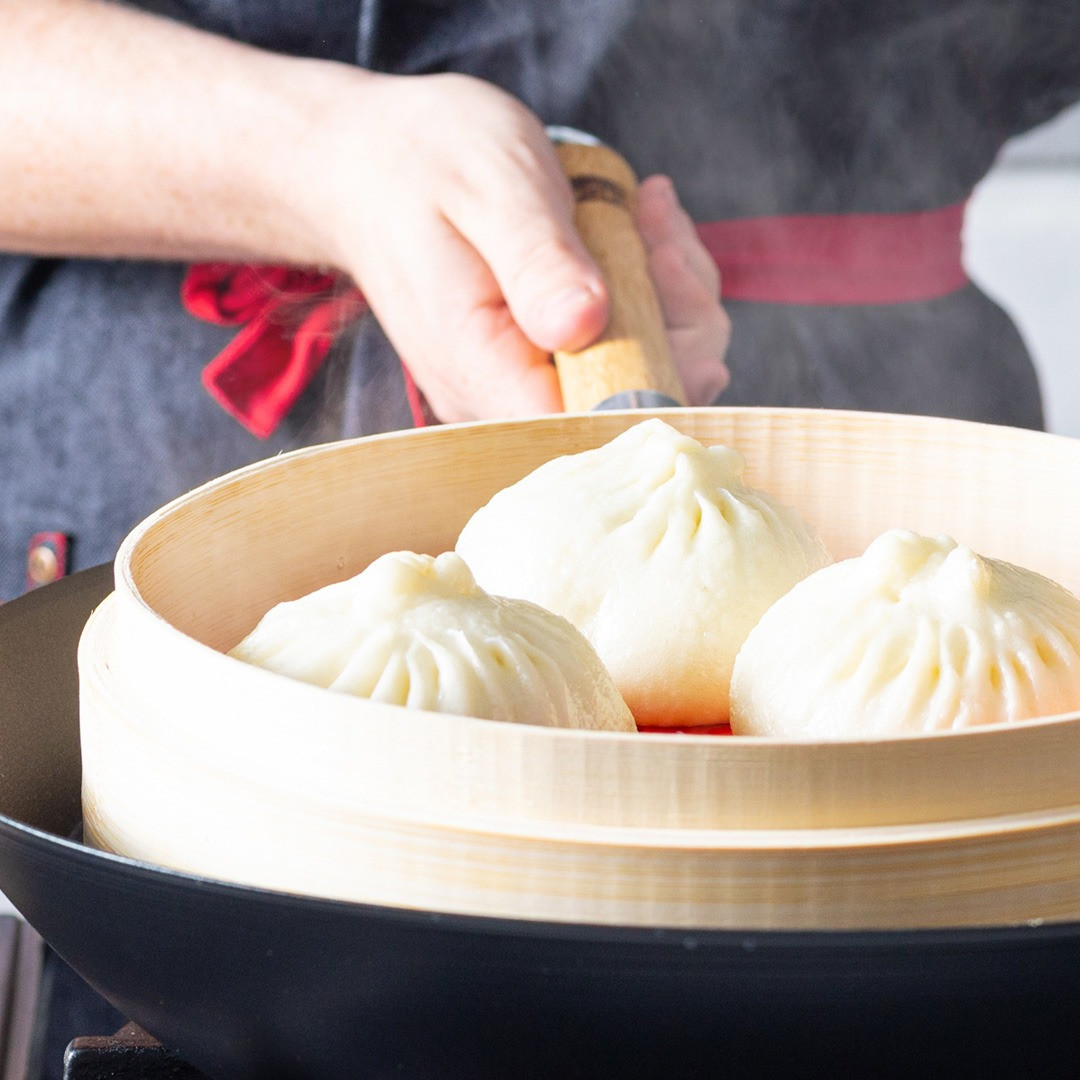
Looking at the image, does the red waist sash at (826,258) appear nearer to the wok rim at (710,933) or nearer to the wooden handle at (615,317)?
the wooden handle at (615,317)

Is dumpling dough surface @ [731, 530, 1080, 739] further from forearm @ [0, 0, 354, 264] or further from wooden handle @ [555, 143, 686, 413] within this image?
forearm @ [0, 0, 354, 264]

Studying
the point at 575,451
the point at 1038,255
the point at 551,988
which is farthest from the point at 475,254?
the point at 1038,255

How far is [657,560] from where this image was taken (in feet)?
2.95

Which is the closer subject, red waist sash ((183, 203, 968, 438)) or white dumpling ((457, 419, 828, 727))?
white dumpling ((457, 419, 828, 727))

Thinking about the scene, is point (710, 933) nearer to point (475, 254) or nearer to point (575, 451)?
point (575, 451)

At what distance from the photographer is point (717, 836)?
1.86ft

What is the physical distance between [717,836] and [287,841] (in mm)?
205

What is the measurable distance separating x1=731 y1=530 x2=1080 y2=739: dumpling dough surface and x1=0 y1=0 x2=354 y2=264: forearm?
1.10 meters

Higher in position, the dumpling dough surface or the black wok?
the dumpling dough surface

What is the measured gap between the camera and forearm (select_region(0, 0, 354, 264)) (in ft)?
5.41

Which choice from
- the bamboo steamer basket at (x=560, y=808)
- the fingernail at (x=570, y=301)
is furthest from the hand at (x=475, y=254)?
the bamboo steamer basket at (x=560, y=808)

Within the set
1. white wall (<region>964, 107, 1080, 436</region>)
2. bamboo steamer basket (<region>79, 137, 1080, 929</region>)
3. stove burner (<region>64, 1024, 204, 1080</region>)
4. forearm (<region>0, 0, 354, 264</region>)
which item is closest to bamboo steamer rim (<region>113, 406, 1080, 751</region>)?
bamboo steamer basket (<region>79, 137, 1080, 929</region>)

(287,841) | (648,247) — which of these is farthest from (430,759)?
(648,247)

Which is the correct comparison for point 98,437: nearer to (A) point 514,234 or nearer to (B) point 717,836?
(A) point 514,234
